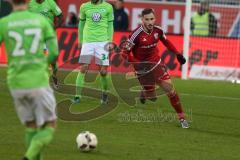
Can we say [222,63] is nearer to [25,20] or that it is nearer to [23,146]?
[23,146]

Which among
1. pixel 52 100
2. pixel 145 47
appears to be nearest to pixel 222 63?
pixel 145 47

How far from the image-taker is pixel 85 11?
17.2 metres

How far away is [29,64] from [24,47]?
21cm

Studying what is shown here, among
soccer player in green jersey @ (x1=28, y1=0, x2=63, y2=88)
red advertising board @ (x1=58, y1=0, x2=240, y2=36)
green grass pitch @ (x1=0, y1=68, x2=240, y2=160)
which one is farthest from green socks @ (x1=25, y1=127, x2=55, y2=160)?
red advertising board @ (x1=58, y1=0, x2=240, y2=36)

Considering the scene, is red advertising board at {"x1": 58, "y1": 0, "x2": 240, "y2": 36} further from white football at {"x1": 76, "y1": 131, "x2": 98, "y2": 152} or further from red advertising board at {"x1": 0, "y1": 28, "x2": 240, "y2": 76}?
white football at {"x1": 76, "y1": 131, "x2": 98, "y2": 152}

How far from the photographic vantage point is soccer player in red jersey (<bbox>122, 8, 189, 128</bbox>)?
14539mm

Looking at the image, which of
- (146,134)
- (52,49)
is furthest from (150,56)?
(52,49)

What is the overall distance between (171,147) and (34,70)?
390 centimetres

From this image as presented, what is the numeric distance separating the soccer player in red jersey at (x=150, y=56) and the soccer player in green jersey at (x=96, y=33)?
4.71 feet

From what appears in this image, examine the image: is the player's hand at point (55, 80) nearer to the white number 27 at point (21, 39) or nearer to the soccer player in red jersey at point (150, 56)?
the soccer player in red jersey at point (150, 56)

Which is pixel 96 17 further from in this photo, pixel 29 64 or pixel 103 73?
pixel 29 64

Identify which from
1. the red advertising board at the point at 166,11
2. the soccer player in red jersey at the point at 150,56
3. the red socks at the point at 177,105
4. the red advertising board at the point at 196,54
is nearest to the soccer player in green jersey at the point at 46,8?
the soccer player in red jersey at the point at 150,56

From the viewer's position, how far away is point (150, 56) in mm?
15484

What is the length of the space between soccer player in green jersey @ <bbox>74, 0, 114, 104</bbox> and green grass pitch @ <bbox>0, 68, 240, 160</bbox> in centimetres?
78
